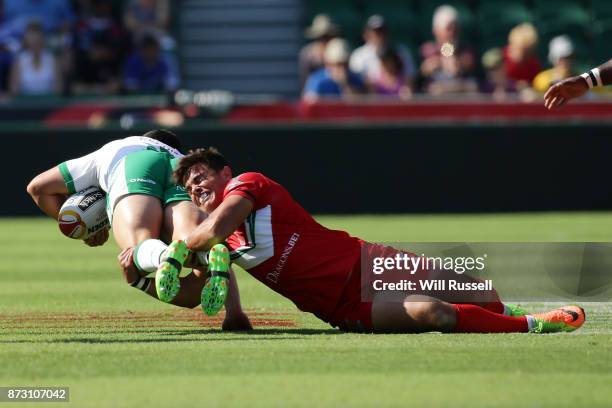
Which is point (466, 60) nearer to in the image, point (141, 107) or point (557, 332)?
point (141, 107)

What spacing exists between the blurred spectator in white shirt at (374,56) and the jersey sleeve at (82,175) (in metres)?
12.2

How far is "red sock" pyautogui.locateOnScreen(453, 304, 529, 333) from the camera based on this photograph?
26.1ft

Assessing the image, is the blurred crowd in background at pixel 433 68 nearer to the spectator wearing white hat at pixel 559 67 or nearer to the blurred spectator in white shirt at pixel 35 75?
the spectator wearing white hat at pixel 559 67

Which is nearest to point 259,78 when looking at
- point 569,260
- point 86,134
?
point 86,134

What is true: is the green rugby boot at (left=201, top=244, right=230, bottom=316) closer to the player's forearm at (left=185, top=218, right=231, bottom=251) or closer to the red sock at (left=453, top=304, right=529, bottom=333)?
the player's forearm at (left=185, top=218, right=231, bottom=251)

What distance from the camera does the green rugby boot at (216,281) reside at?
7.54 meters

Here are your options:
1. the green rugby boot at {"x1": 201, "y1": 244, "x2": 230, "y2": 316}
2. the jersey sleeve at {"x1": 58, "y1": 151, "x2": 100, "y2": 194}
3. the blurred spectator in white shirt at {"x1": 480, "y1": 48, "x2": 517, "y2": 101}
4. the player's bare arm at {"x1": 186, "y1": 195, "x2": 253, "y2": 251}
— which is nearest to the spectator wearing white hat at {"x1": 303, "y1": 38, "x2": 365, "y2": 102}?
the blurred spectator in white shirt at {"x1": 480, "y1": 48, "x2": 517, "y2": 101}

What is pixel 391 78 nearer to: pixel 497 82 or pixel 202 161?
pixel 497 82

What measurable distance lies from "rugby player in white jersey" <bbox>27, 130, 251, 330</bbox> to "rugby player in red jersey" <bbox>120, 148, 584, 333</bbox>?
0.51 meters

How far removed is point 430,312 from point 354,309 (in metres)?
0.51

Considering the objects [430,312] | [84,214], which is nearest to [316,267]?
[430,312]

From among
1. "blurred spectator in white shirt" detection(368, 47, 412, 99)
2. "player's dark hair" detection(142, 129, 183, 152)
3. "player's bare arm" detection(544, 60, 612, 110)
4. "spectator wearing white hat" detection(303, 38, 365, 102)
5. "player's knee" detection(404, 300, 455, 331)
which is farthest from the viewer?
"blurred spectator in white shirt" detection(368, 47, 412, 99)

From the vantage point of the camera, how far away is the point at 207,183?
814cm

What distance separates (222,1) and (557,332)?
17.6 m
